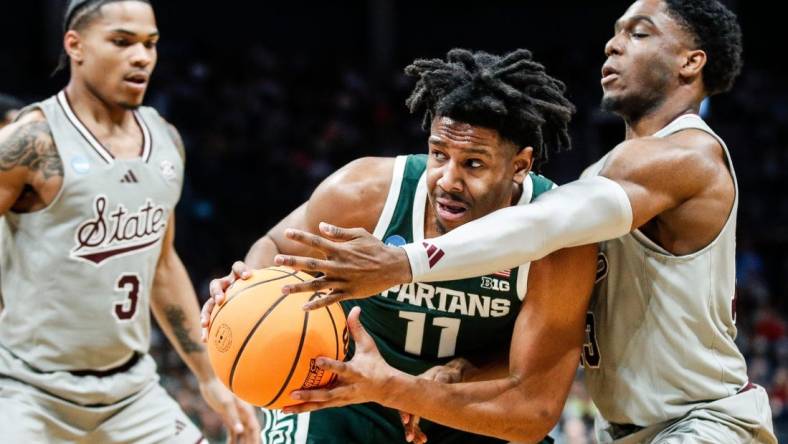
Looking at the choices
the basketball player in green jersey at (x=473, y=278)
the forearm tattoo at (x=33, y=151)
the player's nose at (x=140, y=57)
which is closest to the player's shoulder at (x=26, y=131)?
the forearm tattoo at (x=33, y=151)

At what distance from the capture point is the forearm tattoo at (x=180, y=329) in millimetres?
4402

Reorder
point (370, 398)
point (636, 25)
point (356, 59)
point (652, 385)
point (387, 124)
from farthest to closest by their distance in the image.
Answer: point (356, 59)
point (387, 124)
point (636, 25)
point (652, 385)
point (370, 398)

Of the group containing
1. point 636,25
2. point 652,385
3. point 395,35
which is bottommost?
point 395,35

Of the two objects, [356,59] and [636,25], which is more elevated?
[636,25]

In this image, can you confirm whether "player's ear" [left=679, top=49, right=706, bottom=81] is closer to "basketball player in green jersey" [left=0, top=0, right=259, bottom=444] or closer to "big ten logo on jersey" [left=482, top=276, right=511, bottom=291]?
"big ten logo on jersey" [left=482, top=276, right=511, bottom=291]

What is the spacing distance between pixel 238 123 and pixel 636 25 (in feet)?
33.0

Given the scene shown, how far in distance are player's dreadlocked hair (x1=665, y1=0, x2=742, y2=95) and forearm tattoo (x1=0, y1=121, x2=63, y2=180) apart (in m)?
2.35

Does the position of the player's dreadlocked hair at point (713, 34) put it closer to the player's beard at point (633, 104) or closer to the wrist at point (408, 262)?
the player's beard at point (633, 104)

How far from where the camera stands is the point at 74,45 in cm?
429

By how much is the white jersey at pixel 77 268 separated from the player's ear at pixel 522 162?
162 cm

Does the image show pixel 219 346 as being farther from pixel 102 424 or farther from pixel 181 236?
pixel 181 236

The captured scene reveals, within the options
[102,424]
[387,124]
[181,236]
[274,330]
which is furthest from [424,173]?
[387,124]

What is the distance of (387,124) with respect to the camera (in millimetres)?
14523

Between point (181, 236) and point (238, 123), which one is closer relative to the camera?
point (181, 236)
